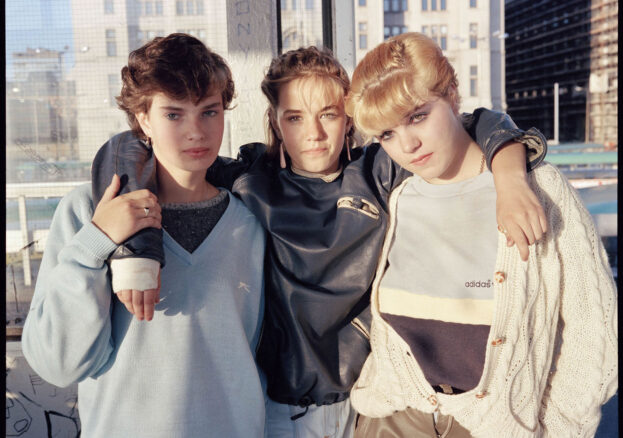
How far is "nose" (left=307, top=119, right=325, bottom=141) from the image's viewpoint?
1240mm

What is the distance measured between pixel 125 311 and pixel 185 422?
9.4 inches

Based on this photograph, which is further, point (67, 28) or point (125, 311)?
point (67, 28)

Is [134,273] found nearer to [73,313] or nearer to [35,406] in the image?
[73,313]

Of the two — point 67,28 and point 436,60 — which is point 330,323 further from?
point 67,28

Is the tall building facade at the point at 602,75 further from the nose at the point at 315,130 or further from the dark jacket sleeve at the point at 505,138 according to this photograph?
the nose at the point at 315,130

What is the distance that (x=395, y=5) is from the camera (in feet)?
50.6

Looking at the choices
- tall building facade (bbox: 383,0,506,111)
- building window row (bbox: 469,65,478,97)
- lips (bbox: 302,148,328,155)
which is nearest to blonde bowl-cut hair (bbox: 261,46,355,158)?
lips (bbox: 302,148,328,155)

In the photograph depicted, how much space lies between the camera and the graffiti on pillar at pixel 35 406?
1924 mm

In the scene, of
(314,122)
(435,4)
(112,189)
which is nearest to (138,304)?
(112,189)

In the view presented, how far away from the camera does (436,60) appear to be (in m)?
1.13

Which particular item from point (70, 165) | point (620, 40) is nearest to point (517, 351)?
point (620, 40)

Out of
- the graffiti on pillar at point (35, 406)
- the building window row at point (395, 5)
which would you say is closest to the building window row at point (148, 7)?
the graffiti on pillar at point (35, 406)

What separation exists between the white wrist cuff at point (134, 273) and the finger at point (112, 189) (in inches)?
5.4

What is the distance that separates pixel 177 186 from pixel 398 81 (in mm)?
501
